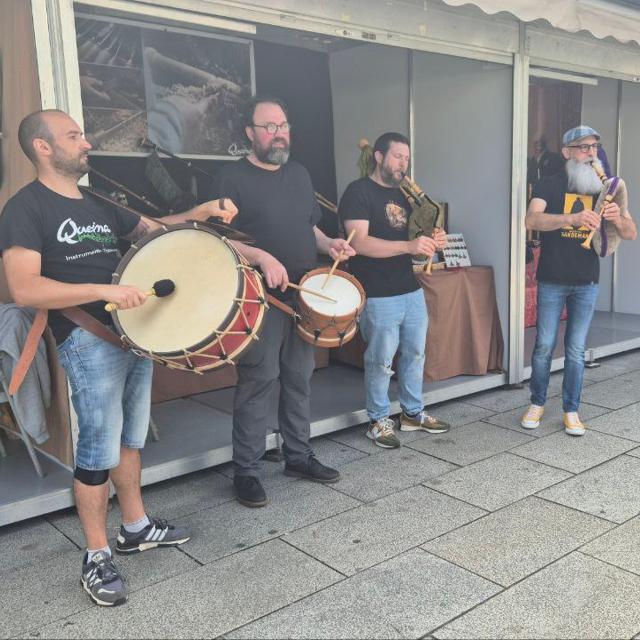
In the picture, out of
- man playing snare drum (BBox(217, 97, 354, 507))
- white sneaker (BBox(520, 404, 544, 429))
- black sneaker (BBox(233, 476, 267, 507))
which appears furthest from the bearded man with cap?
black sneaker (BBox(233, 476, 267, 507))

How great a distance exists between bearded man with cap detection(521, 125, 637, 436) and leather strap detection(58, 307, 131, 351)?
Answer: 230 cm

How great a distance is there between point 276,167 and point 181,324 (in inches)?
41.8

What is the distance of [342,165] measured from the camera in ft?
18.0

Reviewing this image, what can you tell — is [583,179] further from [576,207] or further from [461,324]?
[461,324]

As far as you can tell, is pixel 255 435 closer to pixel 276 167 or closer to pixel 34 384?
pixel 34 384

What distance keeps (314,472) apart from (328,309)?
794mm

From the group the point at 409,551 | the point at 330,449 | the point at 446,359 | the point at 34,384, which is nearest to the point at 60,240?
the point at 34,384

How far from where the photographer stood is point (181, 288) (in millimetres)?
2328

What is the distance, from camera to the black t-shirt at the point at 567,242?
3645 mm

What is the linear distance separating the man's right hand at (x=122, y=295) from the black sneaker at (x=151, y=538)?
986 millimetres

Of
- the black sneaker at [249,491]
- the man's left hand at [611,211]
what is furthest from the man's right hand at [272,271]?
the man's left hand at [611,211]

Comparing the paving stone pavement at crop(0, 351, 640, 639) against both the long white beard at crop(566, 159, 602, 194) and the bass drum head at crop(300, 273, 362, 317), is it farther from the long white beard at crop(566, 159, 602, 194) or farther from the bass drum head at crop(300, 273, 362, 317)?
the long white beard at crop(566, 159, 602, 194)

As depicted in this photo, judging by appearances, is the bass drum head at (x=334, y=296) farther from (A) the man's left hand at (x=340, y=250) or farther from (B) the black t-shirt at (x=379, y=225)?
(B) the black t-shirt at (x=379, y=225)

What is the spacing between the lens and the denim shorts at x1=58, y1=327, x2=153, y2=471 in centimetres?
225
